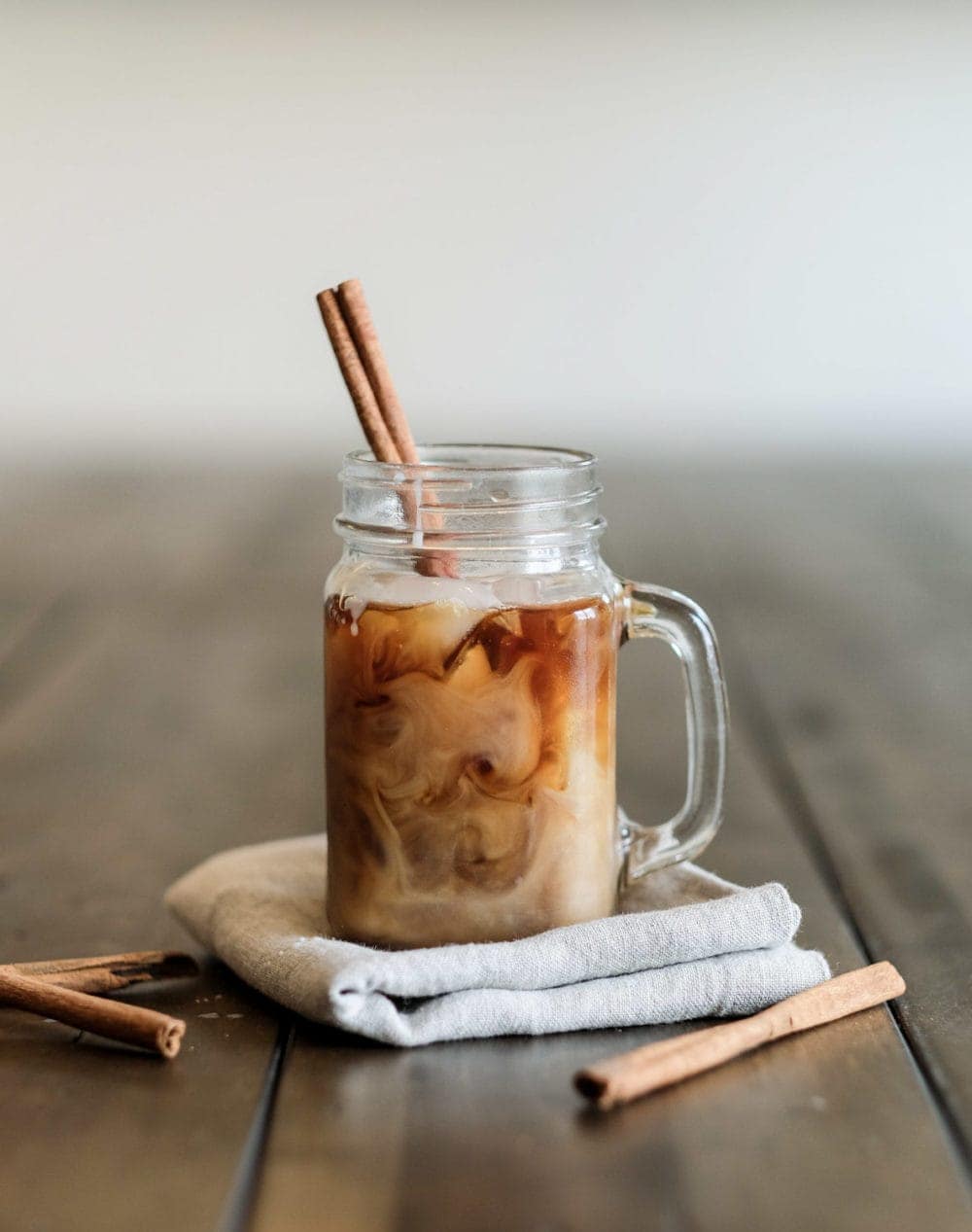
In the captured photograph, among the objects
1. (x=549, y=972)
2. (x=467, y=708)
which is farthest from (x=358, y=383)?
(x=549, y=972)

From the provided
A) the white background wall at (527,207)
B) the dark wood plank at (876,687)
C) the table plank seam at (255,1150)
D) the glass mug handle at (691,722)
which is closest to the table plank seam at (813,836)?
the dark wood plank at (876,687)

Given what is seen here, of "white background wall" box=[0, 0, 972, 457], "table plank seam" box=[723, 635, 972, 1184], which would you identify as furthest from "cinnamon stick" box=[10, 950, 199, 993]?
"white background wall" box=[0, 0, 972, 457]

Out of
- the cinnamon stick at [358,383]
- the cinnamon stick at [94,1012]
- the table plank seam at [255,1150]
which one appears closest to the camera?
the table plank seam at [255,1150]

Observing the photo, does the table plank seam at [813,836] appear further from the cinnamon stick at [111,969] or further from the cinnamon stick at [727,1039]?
the cinnamon stick at [111,969]

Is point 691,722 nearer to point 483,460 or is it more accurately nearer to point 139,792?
point 483,460

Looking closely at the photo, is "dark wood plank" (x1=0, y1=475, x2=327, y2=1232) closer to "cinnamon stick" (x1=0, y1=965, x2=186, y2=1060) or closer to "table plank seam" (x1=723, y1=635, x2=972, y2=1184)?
"cinnamon stick" (x1=0, y1=965, x2=186, y2=1060)

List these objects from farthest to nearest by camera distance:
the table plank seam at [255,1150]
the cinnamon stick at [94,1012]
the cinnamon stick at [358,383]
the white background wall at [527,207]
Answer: the white background wall at [527,207]
the cinnamon stick at [358,383]
the cinnamon stick at [94,1012]
the table plank seam at [255,1150]
